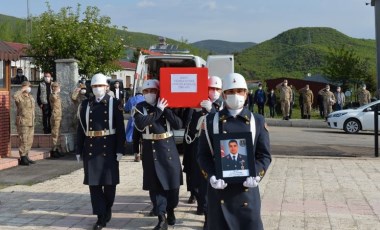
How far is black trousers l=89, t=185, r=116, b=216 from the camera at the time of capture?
7.18m

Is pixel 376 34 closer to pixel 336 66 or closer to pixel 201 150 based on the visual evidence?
pixel 201 150

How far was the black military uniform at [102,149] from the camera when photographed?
283 inches

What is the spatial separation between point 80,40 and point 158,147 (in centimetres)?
1595

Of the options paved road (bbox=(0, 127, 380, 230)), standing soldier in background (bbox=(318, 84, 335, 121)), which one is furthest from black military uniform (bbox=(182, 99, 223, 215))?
standing soldier in background (bbox=(318, 84, 335, 121))

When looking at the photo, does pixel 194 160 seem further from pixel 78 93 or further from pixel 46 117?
pixel 46 117

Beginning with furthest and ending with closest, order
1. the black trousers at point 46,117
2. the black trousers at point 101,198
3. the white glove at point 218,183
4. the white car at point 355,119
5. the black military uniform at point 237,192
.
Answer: the white car at point 355,119
the black trousers at point 46,117
the black trousers at point 101,198
the black military uniform at point 237,192
the white glove at point 218,183

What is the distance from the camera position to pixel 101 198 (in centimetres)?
731

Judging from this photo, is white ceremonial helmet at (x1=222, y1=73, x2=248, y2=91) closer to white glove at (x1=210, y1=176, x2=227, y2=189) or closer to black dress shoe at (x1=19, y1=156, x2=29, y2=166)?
white glove at (x1=210, y1=176, x2=227, y2=189)

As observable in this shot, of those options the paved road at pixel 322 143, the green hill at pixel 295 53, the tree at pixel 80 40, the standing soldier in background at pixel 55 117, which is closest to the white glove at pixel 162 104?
the standing soldier in background at pixel 55 117

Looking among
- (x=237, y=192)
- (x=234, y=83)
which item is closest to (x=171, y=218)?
(x=237, y=192)

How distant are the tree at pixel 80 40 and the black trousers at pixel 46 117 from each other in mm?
5439

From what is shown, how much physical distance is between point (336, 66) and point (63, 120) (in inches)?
1411

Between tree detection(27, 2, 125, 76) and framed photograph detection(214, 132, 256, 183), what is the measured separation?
16852mm

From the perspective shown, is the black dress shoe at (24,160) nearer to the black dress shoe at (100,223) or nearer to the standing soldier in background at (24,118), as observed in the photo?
the standing soldier in background at (24,118)
